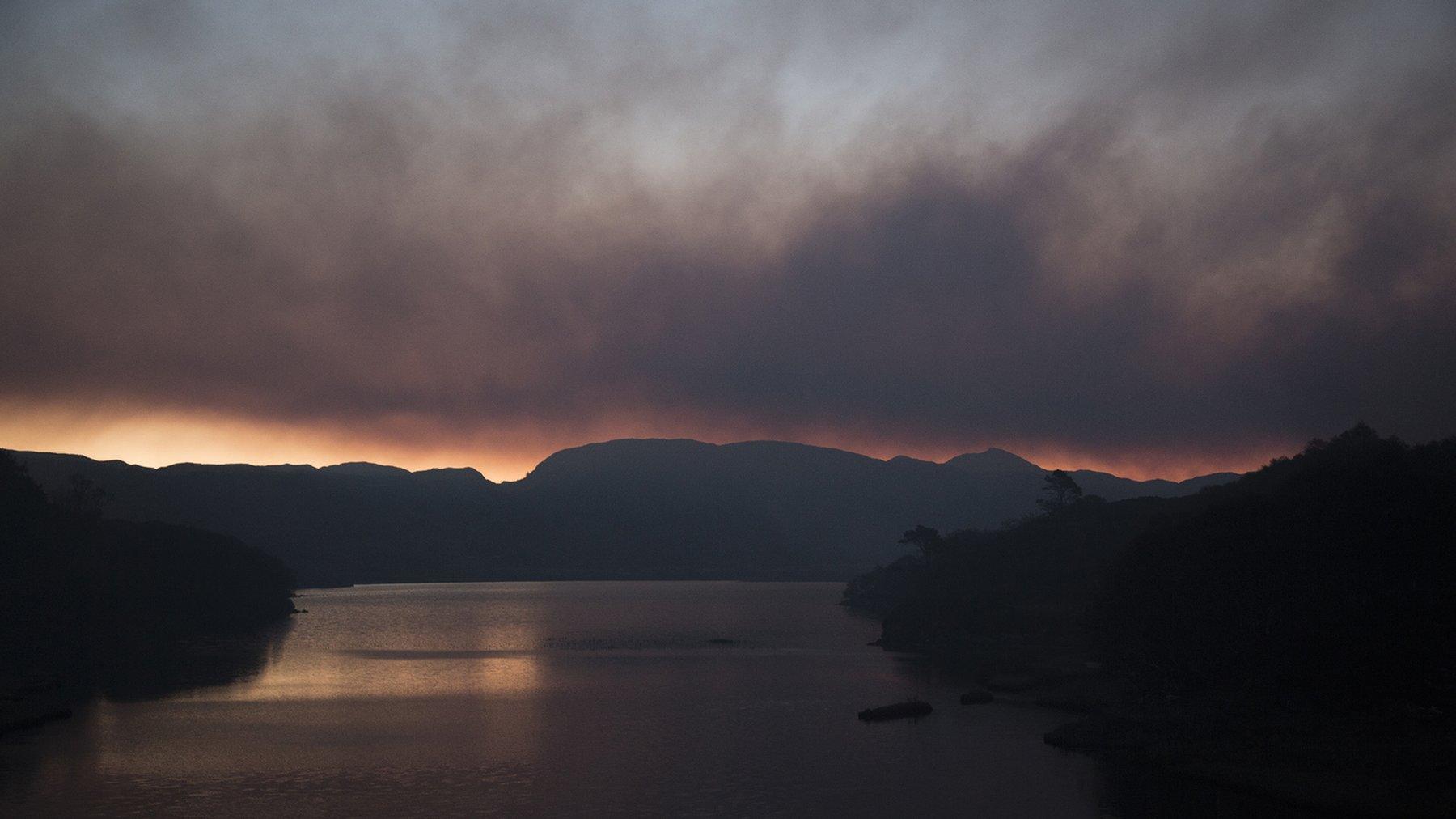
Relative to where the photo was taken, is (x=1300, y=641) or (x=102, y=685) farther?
(x=102, y=685)

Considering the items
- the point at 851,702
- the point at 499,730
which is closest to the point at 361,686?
the point at 499,730

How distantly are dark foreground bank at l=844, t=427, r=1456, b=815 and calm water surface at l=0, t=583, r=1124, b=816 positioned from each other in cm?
828

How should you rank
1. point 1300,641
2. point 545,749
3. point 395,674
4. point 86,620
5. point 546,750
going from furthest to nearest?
point 86,620
point 395,674
point 545,749
point 546,750
point 1300,641

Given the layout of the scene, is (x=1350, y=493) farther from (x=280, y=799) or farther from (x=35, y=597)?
(x=35, y=597)

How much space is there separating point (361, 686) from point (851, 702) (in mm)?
55058

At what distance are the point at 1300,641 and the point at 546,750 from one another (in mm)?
56285

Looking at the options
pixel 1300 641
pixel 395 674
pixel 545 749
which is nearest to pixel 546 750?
pixel 545 749

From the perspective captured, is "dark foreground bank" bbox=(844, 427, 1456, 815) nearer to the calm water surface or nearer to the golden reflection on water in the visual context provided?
the calm water surface

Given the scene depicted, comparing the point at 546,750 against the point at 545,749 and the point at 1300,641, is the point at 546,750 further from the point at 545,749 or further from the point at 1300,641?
the point at 1300,641

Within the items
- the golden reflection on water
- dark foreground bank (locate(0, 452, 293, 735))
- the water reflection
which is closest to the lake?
the water reflection

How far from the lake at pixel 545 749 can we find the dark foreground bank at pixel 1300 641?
24.5ft

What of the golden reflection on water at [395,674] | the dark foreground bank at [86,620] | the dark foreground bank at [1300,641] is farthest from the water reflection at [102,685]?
the dark foreground bank at [1300,641]

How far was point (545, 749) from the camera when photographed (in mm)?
78000

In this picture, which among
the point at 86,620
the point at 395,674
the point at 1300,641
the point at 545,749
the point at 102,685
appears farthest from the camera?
the point at 86,620
